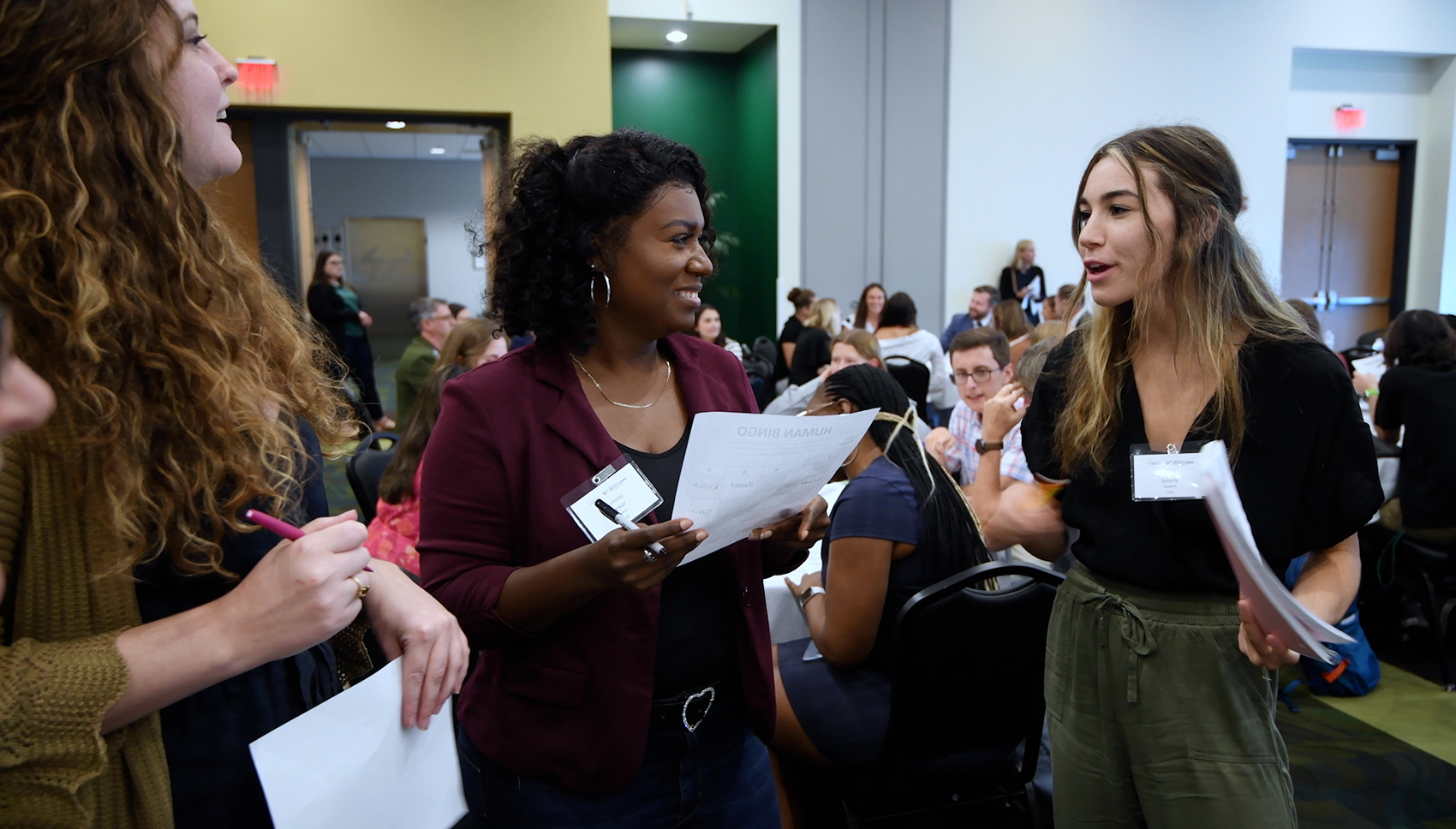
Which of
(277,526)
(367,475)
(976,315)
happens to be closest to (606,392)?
(277,526)

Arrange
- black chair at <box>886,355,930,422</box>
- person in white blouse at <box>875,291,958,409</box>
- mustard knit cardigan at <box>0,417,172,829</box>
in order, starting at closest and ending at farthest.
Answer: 1. mustard knit cardigan at <box>0,417,172,829</box>
2. black chair at <box>886,355,930,422</box>
3. person in white blouse at <box>875,291,958,409</box>

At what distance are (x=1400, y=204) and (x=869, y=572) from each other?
12770mm

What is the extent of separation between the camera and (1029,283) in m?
10.1

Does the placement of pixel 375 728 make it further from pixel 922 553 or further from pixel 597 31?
pixel 597 31

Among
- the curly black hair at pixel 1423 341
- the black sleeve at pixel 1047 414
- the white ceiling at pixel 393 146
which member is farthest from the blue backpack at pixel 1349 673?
the white ceiling at pixel 393 146

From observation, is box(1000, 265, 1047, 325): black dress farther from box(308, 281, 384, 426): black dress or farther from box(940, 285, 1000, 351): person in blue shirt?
box(308, 281, 384, 426): black dress

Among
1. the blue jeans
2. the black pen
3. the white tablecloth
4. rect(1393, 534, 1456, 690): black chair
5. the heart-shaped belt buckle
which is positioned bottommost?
rect(1393, 534, 1456, 690): black chair

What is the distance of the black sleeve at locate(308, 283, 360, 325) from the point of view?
7.86 metres

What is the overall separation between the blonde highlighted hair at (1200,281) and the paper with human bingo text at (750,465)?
19.8 inches

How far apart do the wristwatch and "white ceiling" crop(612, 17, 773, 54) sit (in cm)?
829

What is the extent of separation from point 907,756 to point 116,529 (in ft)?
5.77

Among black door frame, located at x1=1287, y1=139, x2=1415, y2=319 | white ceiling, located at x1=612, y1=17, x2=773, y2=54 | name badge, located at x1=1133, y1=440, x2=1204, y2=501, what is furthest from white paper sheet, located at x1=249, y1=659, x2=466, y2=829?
black door frame, located at x1=1287, y1=139, x2=1415, y2=319

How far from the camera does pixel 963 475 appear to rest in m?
3.79

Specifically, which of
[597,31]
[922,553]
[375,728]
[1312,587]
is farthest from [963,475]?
[597,31]
